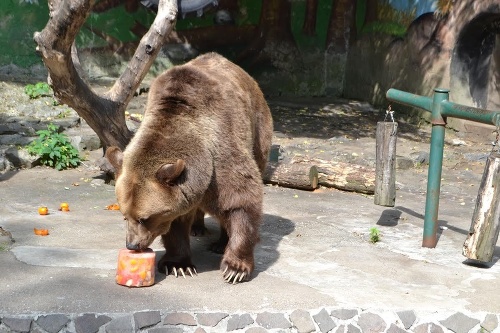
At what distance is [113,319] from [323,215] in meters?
3.11

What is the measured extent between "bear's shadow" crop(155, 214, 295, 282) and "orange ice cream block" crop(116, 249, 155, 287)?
0.26 m

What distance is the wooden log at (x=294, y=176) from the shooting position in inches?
309

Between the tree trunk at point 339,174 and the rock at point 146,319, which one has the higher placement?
the rock at point 146,319

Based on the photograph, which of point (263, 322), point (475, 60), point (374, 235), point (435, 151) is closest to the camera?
point (263, 322)

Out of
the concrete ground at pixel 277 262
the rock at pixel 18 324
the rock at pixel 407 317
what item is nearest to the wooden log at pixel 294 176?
the concrete ground at pixel 277 262

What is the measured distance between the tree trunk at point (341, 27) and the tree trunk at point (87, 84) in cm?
822

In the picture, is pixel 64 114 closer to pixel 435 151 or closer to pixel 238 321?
pixel 435 151

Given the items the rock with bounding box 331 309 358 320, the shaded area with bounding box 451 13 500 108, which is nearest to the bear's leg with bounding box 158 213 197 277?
the rock with bounding box 331 309 358 320

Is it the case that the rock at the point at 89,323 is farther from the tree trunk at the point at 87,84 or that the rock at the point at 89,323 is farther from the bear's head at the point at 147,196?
the tree trunk at the point at 87,84

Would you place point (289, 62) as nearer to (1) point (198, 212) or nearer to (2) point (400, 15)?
(2) point (400, 15)

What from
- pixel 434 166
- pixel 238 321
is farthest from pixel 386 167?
pixel 238 321

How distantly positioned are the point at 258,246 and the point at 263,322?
4.83 ft

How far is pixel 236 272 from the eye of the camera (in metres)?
4.80

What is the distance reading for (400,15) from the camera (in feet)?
43.3
